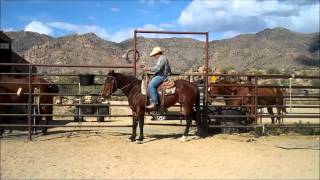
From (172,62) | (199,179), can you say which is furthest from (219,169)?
(172,62)

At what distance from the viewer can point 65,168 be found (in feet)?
25.1

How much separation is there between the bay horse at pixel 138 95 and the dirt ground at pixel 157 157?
0.60 m

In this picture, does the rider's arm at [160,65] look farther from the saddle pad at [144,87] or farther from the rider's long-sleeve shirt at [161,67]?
the saddle pad at [144,87]

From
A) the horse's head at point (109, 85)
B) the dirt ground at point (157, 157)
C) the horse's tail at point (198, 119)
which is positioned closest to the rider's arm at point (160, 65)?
the horse's head at point (109, 85)

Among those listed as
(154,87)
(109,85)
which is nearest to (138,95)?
(154,87)

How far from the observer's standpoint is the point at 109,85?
10.9 m

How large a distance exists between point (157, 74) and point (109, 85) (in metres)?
1.19

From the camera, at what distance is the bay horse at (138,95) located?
35.3 feet

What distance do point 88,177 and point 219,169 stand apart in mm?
2275

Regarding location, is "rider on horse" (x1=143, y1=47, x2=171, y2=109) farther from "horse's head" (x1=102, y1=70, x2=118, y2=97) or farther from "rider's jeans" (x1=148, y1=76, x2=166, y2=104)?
"horse's head" (x1=102, y1=70, x2=118, y2=97)

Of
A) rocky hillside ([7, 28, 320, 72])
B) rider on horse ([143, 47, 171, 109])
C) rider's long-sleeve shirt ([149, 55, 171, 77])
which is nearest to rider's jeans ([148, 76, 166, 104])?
rider on horse ([143, 47, 171, 109])

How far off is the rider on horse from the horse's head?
2.73 feet

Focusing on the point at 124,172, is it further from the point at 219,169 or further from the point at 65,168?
the point at 219,169

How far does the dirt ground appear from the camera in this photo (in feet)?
24.4
